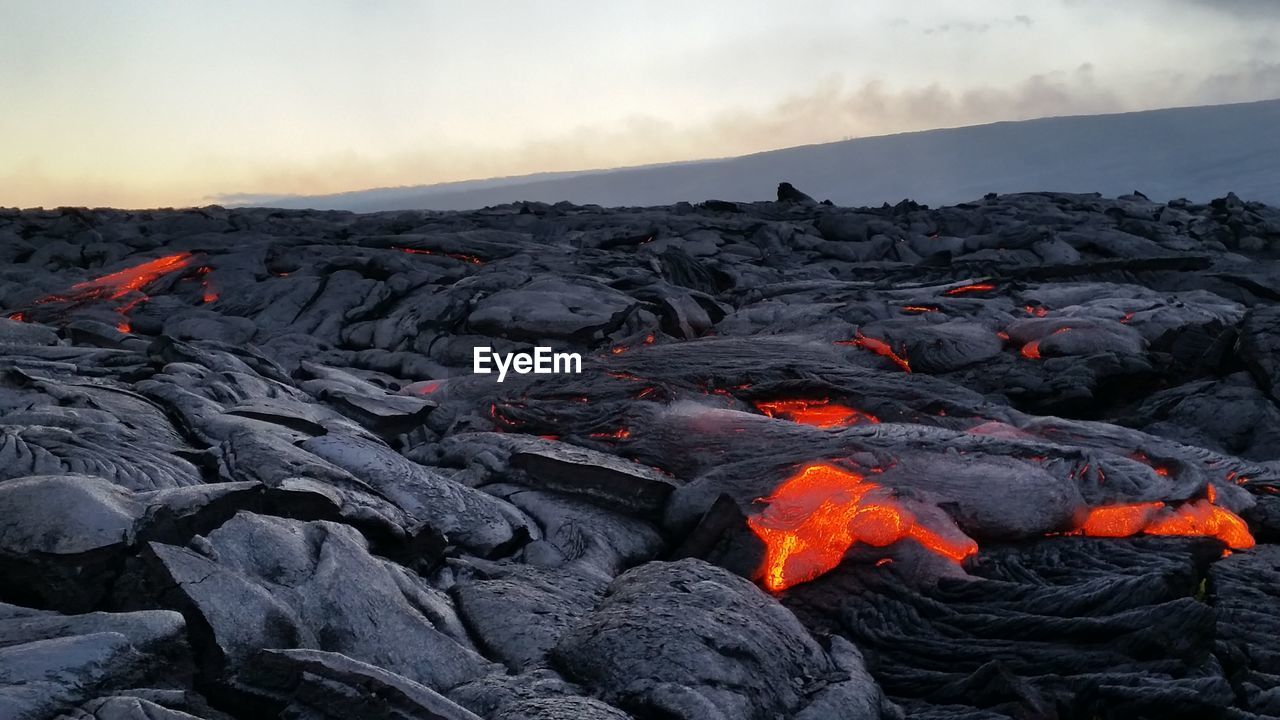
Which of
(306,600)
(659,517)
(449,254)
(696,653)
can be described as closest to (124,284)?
(449,254)

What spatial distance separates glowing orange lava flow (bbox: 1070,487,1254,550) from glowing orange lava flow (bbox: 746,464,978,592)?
114 cm

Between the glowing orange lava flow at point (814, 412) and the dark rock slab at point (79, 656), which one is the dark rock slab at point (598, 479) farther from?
the dark rock slab at point (79, 656)

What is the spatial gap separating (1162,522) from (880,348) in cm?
486

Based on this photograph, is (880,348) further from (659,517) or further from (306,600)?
(306,600)

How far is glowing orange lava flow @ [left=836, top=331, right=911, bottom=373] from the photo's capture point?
1102cm

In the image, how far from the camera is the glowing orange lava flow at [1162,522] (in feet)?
21.2

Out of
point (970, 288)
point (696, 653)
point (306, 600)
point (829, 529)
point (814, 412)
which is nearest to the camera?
point (306, 600)

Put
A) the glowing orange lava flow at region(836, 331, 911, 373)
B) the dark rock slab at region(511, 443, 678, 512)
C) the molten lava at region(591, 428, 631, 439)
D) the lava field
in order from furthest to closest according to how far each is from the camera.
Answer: the glowing orange lava flow at region(836, 331, 911, 373), the molten lava at region(591, 428, 631, 439), the dark rock slab at region(511, 443, 678, 512), the lava field

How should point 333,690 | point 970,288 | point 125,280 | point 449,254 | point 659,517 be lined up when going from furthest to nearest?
point 449,254
point 125,280
point 970,288
point 659,517
point 333,690

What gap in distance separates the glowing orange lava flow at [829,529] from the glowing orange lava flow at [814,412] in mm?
2131

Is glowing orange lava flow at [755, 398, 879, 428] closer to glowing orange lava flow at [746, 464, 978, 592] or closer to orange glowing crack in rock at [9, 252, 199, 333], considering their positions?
glowing orange lava flow at [746, 464, 978, 592]

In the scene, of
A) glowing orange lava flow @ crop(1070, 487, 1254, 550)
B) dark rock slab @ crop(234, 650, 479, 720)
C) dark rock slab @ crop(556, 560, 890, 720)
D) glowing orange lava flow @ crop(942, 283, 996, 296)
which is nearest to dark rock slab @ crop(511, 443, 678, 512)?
dark rock slab @ crop(556, 560, 890, 720)

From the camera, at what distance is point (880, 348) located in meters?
11.1

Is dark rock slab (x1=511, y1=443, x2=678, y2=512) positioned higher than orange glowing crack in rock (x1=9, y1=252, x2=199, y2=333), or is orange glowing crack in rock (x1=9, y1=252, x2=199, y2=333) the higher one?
orange glowing crack in rock (x1=9, y1=252, x2=199, y2=333)
